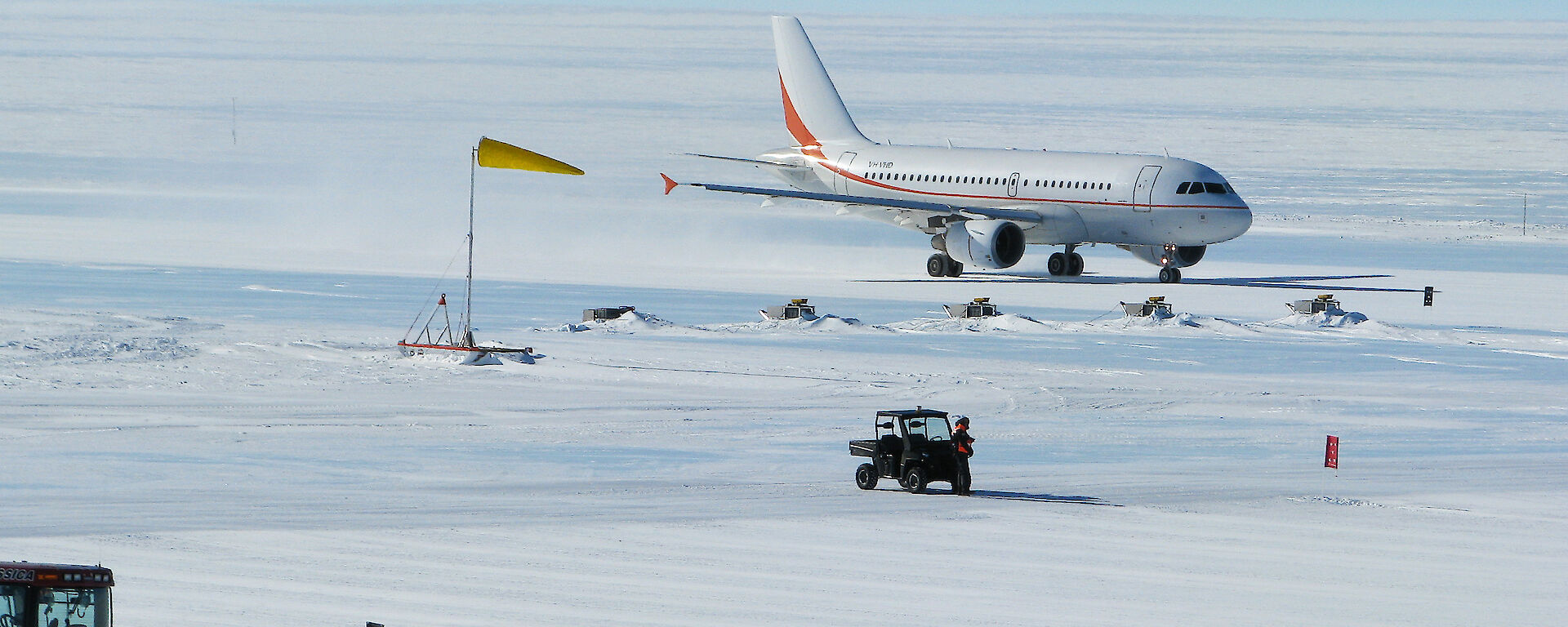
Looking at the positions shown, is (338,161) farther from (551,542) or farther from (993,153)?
(551,542)

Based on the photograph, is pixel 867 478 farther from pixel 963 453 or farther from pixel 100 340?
pixel 100 340

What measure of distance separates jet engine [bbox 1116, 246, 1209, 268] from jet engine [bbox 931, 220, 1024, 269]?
10.1 feet

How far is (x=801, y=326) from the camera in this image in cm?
4169

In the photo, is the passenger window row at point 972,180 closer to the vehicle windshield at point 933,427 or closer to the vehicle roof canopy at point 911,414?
the vehicle windshield at point 933,427

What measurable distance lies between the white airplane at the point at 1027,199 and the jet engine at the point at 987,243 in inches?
Answer: 1.3

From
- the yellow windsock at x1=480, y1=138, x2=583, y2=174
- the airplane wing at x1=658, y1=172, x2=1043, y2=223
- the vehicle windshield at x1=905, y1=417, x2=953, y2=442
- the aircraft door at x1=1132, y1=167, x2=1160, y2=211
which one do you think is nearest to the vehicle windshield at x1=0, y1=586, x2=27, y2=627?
the vehicle windshield at x1=905, y1=417, x2=953, y2=442

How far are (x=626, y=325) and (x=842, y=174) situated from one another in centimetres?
2178

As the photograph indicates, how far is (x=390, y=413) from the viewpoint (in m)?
29.4

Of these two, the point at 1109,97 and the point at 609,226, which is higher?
the point at 1109,97

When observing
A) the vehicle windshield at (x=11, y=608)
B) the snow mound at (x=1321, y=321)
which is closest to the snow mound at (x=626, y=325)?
the snow mound at (x=1321, y=321)

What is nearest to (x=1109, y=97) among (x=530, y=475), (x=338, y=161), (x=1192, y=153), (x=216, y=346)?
(x=1192, y=153)

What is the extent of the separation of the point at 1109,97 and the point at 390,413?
146m

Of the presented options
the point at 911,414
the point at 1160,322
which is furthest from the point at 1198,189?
the point at 911,414

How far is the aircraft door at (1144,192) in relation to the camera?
5234 centimetres
